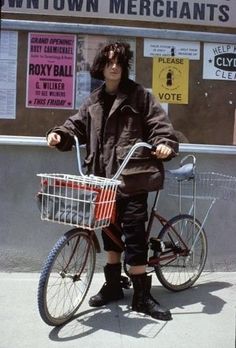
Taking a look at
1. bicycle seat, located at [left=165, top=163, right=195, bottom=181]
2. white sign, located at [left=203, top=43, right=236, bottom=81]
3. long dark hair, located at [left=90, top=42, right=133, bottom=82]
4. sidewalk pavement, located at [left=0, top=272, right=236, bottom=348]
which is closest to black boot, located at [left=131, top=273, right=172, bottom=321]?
sidewalk pavement, located at [left=0, top=272, right=236, bottom=348]

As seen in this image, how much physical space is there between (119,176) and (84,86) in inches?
53.8

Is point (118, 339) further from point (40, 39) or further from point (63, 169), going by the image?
point (40, 39)

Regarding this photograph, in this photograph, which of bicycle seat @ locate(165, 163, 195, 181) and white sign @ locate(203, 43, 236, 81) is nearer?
bicycle seat @ locate(165, 163, 195, 181)

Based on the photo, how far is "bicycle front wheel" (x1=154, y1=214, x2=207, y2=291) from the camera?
4.71 meters

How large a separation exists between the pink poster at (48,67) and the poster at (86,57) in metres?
0.06

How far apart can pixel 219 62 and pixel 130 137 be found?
158 cm

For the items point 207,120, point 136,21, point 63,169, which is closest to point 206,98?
point 207,120

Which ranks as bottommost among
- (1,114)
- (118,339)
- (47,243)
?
(118,339)

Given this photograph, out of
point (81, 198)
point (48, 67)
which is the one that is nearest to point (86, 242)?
point (81, 198)

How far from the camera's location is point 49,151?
524 centimetres

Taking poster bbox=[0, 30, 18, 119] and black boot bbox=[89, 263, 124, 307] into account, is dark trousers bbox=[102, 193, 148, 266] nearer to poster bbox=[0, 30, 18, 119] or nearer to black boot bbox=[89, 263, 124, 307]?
black boot bbox=[89, 263, 124, 307]

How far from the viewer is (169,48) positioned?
209 inches

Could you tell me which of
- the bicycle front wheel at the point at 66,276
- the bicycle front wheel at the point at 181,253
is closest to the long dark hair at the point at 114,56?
the bicycle front wheel at the point at 66,276

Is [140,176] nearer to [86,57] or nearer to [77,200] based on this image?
[77,200]
